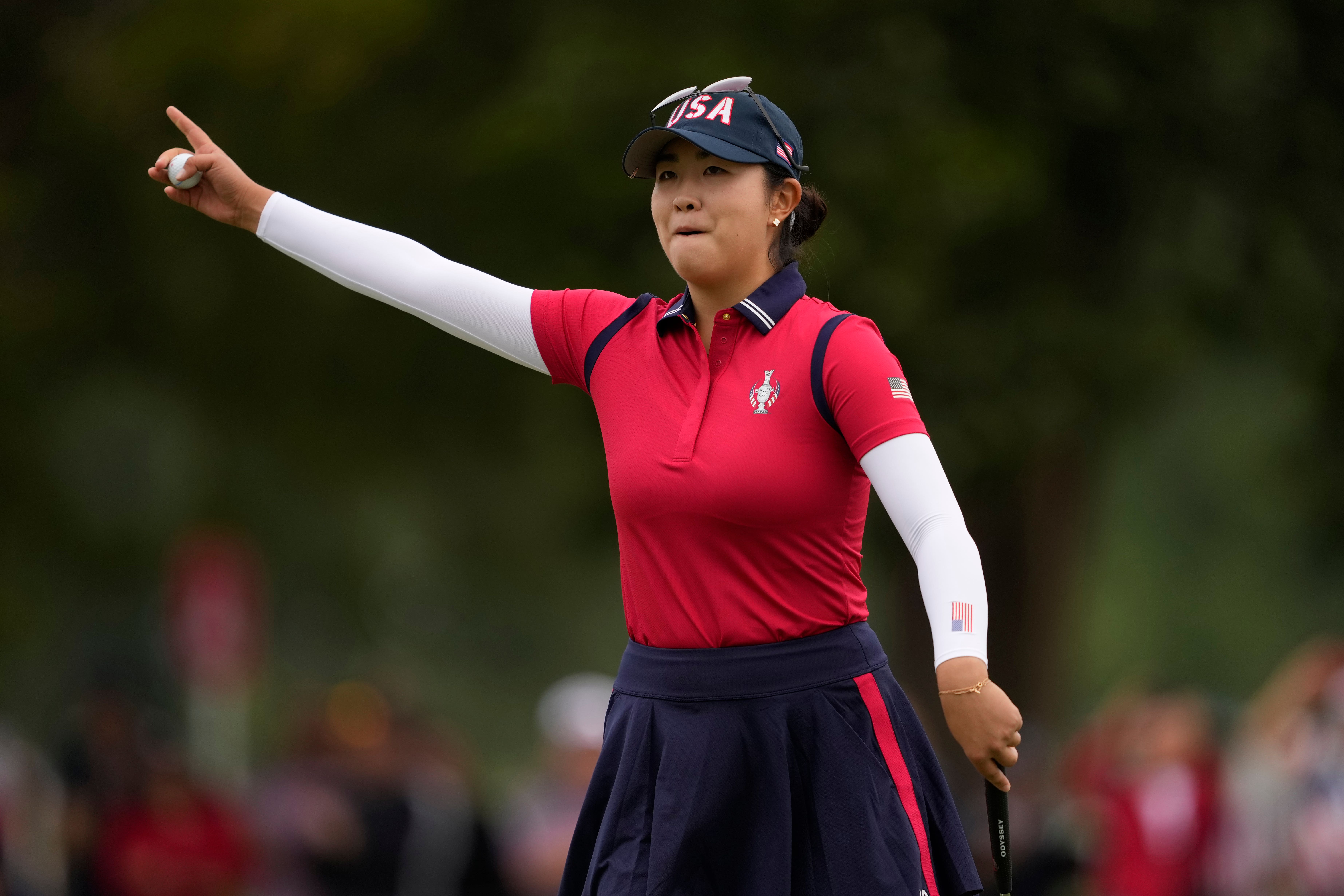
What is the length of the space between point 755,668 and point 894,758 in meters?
0.36

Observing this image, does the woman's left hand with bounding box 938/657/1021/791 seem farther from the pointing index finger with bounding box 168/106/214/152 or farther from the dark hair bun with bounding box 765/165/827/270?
the pointing index finger with bounding box 168/106/214/152

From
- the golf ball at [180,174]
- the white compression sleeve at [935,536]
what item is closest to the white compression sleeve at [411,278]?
→ the golf ball at [180,174]

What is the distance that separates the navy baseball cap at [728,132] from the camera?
384cm

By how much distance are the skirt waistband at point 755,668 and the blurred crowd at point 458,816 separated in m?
5.38

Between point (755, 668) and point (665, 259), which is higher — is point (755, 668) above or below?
below

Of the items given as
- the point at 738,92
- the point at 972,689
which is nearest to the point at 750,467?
the point at 972,689

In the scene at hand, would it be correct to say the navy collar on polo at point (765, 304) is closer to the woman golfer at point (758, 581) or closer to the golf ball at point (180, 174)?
the woman golfer at point (758, 581)

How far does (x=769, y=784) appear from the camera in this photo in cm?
373

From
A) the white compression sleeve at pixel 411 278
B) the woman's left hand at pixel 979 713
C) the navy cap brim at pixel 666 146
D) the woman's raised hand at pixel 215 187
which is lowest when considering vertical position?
the woman's left hand at pixel 979 713

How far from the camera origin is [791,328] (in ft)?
12.5

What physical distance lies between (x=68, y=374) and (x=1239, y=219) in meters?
7.86

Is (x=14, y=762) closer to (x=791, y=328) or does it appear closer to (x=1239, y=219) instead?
(x=1239, y=219)

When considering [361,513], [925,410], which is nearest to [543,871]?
[925,410]

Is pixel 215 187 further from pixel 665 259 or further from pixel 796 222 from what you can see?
pixel 665 259
